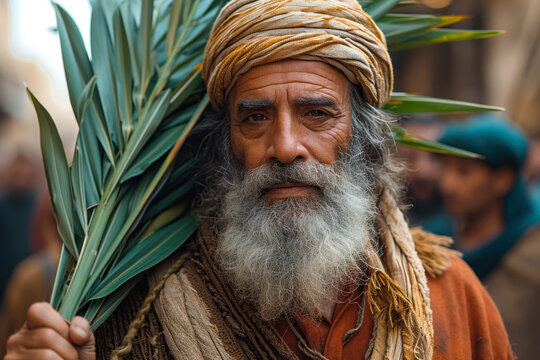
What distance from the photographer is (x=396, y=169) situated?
2447 mm

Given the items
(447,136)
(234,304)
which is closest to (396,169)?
(234,304)

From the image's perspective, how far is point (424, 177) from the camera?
564cm

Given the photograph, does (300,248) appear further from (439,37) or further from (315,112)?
(439,37)

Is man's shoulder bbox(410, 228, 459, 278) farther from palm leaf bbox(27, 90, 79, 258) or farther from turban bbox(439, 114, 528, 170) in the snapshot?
turban bbox(439, 114, 528, 170)

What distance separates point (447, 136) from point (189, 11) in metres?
3.06

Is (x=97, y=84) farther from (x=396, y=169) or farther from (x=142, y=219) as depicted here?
(x=396, y=169)

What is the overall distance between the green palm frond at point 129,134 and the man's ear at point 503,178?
2456 millimetres

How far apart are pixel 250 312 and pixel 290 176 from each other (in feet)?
1.76

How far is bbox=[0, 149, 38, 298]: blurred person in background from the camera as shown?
637cm

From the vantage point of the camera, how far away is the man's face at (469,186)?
14.9 ft

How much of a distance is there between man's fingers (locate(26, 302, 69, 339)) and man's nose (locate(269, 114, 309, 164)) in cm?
92

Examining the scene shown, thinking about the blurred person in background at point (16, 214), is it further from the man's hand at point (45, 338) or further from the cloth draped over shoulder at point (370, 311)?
the man's hand at point (45, 338)

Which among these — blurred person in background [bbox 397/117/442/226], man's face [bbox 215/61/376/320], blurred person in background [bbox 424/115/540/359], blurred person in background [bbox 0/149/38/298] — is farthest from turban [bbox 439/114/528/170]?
blurred person in background [bbox 0/149/38/298]

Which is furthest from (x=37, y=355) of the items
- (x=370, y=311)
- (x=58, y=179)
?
(x=370, y=311)
